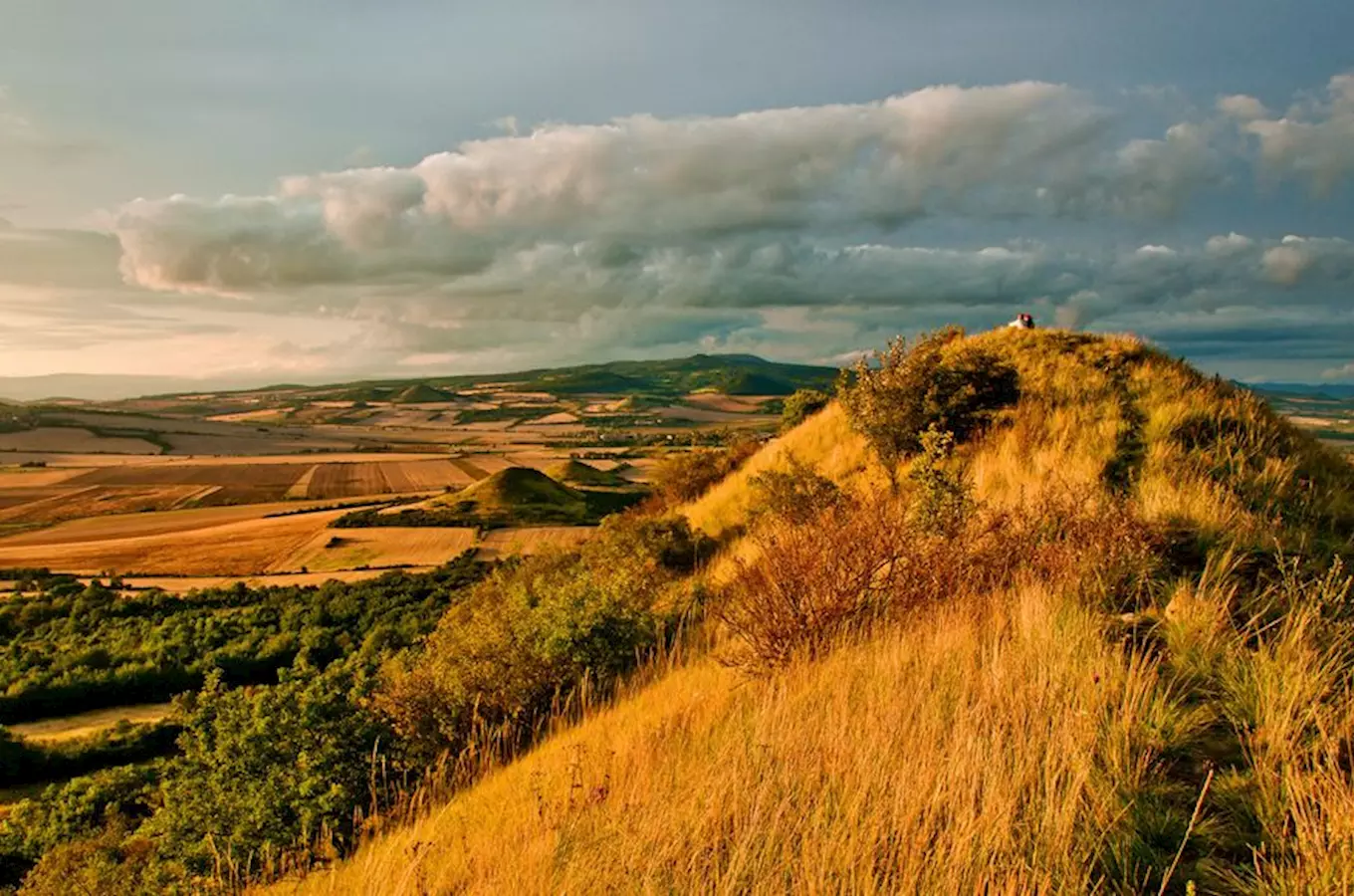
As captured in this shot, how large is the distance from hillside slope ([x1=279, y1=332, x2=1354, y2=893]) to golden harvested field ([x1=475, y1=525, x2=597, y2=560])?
2578 inches

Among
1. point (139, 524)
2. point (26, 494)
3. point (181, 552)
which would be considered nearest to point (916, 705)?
point (181, 552)

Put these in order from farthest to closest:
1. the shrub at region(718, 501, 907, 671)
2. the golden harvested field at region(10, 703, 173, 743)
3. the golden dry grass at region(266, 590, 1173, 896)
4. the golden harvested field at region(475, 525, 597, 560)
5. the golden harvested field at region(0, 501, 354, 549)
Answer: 1. the golden harvested field at region(0, 501, 354, 549)
2. the golden harvested field at region(475, 525, 597, 560)
3. the golden harvested field at region(10, 703, 173, 743)
4. the shrub at region(718, 501, 907, 671)
5. the golden dry grass at region(266, 590, 1173, 896)

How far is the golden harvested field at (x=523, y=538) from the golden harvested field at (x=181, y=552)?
21.6 metres

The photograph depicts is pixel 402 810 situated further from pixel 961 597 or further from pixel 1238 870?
pixel 1238 870

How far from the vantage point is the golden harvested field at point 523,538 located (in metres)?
74.4

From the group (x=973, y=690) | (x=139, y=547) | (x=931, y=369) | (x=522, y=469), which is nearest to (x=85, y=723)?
(x=139, y=547)

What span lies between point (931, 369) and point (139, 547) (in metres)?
90.5

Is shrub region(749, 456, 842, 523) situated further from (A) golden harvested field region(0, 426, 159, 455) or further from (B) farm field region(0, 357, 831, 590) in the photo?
(A) golden harvested field region(0, 426, 159, 455)

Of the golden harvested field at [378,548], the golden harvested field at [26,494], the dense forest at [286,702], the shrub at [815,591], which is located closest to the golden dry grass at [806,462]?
the dense forest at [286,702]

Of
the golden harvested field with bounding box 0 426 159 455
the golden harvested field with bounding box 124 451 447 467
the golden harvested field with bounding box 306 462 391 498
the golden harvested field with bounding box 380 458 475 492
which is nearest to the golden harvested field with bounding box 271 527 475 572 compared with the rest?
the golden harvested field with bounding box 306 462 391 498

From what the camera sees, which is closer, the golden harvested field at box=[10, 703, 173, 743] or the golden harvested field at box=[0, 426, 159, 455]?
the golden harvested field at box=[10, 703, 173, 743]

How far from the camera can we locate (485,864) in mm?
4457

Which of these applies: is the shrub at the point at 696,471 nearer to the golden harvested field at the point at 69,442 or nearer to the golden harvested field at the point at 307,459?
the golden harvested field at the point at 307,459

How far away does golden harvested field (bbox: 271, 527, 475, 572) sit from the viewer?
71.7 metres
